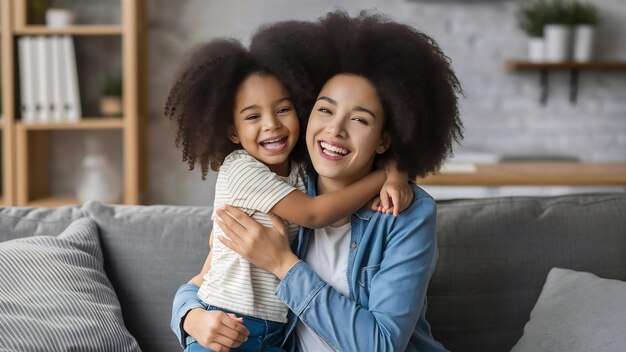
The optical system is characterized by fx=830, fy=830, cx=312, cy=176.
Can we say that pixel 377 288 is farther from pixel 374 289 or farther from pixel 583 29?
pixel 583 29

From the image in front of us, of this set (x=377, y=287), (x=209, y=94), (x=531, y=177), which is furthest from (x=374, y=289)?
(x=531, y=177)

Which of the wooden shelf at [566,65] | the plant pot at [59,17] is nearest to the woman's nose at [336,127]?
the plant pot at [59,17]

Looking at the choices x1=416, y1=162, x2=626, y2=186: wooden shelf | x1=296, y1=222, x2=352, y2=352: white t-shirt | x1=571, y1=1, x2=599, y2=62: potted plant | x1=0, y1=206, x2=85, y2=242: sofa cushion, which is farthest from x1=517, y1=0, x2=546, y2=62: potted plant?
x1=296, y1=222, x2=352, y2=352: white t-shirt

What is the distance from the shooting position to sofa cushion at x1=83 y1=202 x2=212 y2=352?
6.28 ft

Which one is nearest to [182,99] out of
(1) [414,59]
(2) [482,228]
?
(1) [414,59]

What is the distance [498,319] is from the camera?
1.93 meters

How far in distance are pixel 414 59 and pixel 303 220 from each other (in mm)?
341

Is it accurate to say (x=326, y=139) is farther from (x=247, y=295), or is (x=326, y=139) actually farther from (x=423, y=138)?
(x=247, y=295)

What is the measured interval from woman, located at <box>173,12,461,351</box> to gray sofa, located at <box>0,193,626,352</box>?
1.35 feet

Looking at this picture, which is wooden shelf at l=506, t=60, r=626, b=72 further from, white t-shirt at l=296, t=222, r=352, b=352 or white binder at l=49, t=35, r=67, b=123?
white t-shirt at l=296, t=222, r=352, b=352

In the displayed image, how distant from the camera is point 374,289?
4.73 ft

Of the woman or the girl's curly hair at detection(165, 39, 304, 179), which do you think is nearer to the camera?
the woman

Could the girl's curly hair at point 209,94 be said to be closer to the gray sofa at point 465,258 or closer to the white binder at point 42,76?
the gray sofa at point 465,258

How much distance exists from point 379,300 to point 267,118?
0.38m
